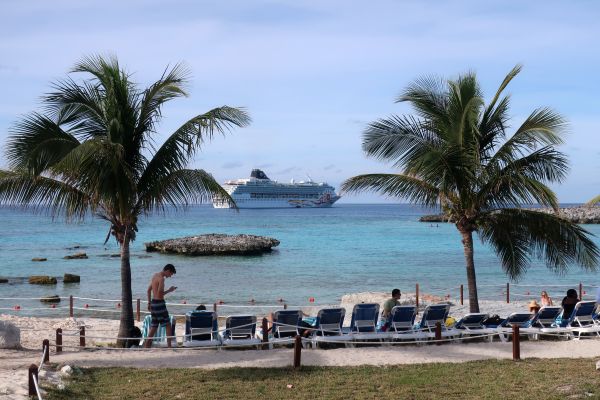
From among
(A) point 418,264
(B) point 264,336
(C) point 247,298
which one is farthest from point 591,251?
(A) point 418,264

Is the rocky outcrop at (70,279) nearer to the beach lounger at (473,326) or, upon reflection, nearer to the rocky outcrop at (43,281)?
the rocky outcrop at (43,281)

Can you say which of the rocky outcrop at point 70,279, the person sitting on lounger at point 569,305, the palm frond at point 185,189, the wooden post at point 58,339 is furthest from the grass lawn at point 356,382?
the rocky outcrop at point 70,279

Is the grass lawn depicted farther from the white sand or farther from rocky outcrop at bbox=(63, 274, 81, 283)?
rocky outcrop at bbox=(63, 274, 81, 283)

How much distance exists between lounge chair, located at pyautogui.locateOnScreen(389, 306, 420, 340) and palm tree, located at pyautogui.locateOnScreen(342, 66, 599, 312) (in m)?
2.21

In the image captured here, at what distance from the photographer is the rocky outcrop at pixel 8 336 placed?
40.7ft

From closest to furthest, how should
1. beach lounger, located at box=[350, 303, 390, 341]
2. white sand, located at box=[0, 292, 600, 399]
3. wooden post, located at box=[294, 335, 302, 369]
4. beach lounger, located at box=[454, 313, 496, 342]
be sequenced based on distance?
wooden post, located at box=[294, 335, 302, 369]
white sand, located at box=[0, 292, 600, 399]
beach lounger, located at box=[350, 303, 390, 341]
beach lounger, located at box=[454, 313, 496, 342]

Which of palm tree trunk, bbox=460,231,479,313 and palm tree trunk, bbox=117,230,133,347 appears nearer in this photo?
palm tree trunk, bbox=117,230,133,347

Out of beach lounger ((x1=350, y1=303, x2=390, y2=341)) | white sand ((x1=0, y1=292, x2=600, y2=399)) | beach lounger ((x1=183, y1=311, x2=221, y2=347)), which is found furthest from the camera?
beach lounger ((x1=350, y1=303, x2=390, y2=341))

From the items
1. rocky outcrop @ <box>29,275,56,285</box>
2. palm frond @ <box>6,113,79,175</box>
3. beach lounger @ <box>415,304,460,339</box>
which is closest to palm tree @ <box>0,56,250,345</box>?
palm frond @ <box>6,113,79,175</box>

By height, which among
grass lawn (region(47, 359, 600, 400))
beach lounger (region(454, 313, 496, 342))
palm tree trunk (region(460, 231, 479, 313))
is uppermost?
palm tree trunk (region(460, 231, 479, 313))

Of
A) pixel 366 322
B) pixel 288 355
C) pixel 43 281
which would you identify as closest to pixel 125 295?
pixel 288 355

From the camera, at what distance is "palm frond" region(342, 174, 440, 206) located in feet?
47.8

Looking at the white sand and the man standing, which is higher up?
the man standing

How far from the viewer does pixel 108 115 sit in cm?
1303
